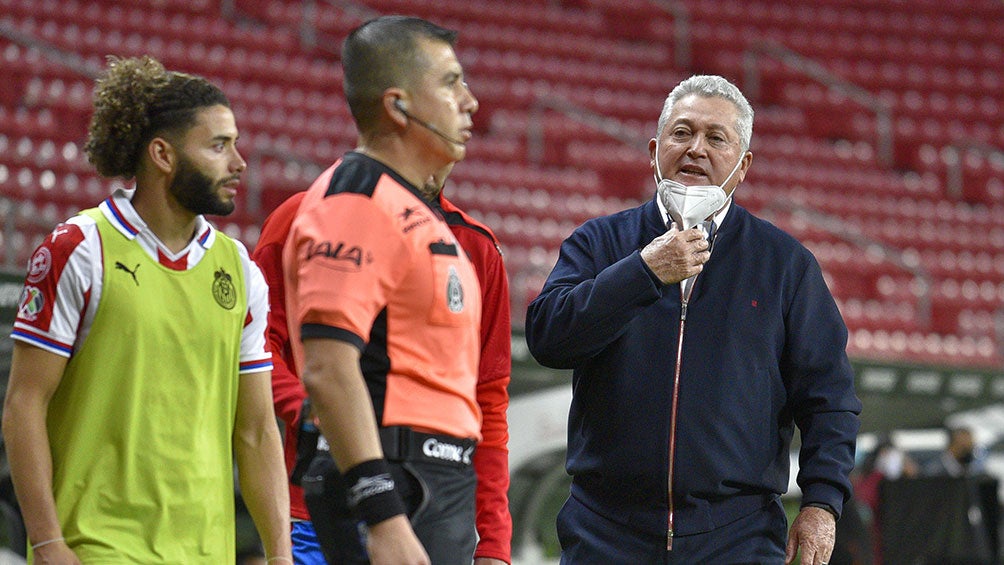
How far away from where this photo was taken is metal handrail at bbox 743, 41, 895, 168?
590 inches

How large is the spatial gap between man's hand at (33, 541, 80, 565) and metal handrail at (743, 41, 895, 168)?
13.4m

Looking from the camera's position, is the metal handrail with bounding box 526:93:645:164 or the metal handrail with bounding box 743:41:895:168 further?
the metal handrail with bounding box 743:41:895:168

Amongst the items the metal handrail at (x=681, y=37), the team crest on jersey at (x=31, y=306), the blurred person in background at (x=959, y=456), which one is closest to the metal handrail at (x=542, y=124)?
the metal handrail at (x=681, y=37)

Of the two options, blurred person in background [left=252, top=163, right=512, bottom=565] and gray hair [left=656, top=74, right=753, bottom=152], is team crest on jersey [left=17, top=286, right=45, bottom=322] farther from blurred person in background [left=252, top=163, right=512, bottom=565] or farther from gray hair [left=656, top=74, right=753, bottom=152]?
gray hair [left=656, top=74, right=753, bottom=152]

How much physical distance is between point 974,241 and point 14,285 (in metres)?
10.2

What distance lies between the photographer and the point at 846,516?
8125 mm

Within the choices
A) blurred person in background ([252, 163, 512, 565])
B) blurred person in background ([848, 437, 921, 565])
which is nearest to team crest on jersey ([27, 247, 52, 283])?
blurred person in background ([252, 163, 512, 565])

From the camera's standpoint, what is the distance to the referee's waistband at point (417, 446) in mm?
2146

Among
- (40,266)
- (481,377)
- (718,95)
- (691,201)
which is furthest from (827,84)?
(40,266)

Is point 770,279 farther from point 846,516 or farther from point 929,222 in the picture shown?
point 929,222

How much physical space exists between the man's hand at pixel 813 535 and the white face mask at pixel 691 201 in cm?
75

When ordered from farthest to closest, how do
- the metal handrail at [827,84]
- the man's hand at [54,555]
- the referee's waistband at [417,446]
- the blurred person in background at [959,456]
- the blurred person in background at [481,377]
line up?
the metal handrail at [827,84], the blurred person in background at [959,456], the blurred person in background at [481,377], the man's hand at [54,555], the referee's waistband at [417,446]

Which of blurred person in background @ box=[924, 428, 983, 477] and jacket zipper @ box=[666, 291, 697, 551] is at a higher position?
jacket zipper @ box=[666, 291, 697, 551]

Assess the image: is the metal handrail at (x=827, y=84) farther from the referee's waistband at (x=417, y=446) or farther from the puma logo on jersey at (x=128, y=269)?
the referee's waistband at (x=417, y=446)
